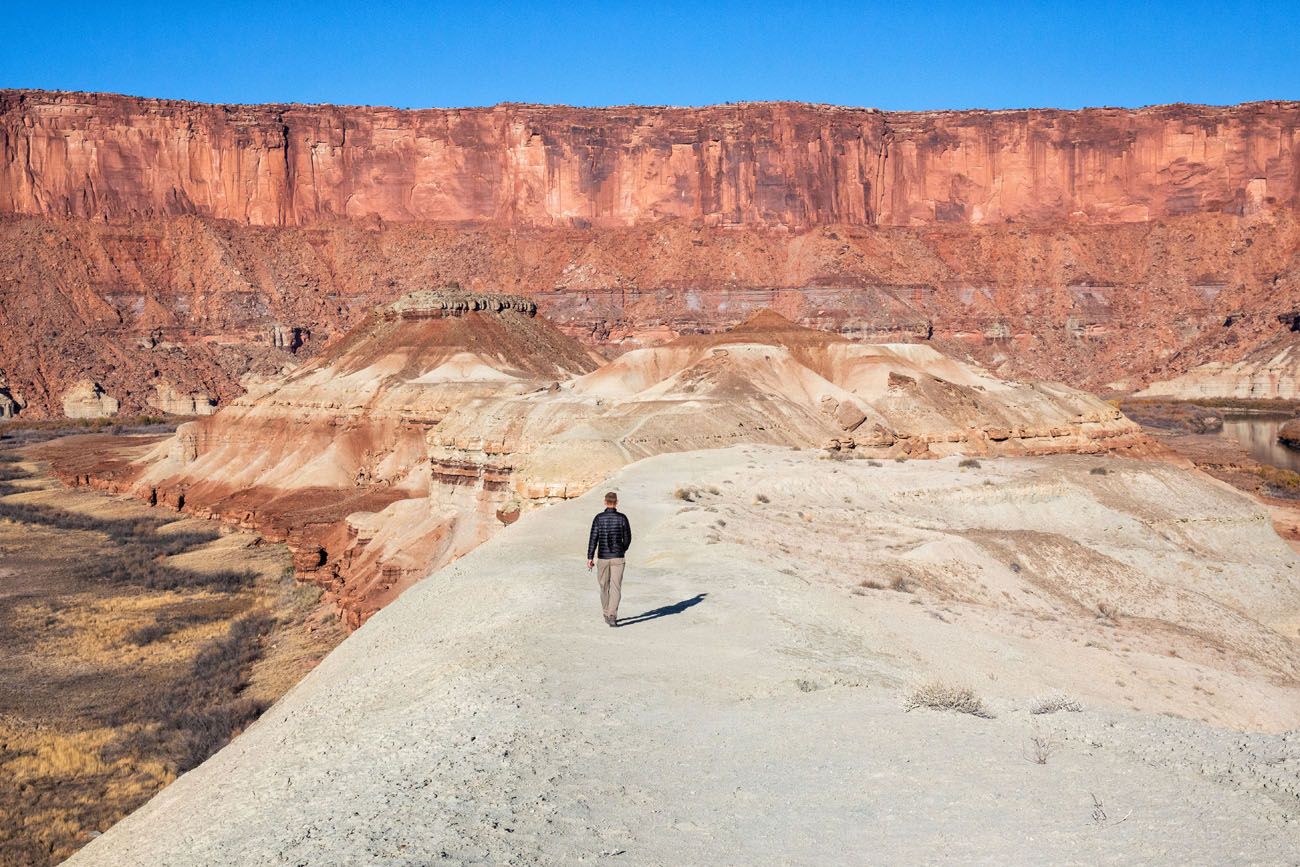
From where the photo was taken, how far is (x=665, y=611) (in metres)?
12.6

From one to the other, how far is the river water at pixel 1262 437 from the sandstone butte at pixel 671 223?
855 inches

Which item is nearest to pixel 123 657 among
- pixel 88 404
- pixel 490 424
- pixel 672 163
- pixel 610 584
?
pixel 490 424

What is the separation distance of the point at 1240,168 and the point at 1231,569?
12100 centimetres

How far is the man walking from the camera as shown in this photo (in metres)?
11.6

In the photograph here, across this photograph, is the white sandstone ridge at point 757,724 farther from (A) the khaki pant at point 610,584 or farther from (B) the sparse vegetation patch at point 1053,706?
(A) the khaki pant at point 610,584

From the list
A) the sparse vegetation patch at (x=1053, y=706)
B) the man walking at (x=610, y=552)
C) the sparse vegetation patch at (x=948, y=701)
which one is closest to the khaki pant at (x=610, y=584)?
the man walking at (x=610, y=552)

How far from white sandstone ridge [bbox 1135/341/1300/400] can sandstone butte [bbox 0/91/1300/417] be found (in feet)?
10.4

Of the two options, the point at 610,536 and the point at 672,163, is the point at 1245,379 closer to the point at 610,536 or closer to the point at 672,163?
the point at 672,163

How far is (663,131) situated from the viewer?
12725cm

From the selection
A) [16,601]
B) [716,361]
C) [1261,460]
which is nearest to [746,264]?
[1261,460]

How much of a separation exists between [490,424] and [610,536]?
2189 cm

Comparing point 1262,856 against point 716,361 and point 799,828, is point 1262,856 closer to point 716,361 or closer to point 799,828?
point 799,828

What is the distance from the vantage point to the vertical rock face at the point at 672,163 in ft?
410

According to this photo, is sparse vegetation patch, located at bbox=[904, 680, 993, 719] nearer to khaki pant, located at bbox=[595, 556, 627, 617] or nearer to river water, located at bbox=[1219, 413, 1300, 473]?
khaki pant, located at bbox=[595, 556, 627, 617]
